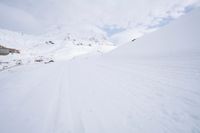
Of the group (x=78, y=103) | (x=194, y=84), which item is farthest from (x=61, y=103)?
(x=194, y=84)

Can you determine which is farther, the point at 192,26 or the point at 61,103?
the point at 192,26

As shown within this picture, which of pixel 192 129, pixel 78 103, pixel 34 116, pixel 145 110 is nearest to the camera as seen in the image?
pixel 192 129

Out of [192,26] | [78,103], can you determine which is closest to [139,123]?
[78,103]

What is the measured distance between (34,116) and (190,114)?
430 cm

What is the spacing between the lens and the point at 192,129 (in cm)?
255

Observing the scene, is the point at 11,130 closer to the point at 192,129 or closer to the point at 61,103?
the point at 61,103

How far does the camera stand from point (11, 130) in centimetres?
320

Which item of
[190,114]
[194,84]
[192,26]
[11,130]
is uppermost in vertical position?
[192,26]

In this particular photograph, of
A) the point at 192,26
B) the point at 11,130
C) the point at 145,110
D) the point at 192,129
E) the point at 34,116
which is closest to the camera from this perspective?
the point at 192,129

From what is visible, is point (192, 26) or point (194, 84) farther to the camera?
point (192, 26)

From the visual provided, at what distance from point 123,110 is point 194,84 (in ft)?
9.60

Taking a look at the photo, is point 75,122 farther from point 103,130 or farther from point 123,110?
point 123,110

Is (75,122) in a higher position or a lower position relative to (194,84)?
lower

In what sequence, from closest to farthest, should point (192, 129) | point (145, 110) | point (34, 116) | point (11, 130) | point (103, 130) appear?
point (192, 129)
point (103, 130)
point (11, 130)
point (145, 110)
point (34, 116)
